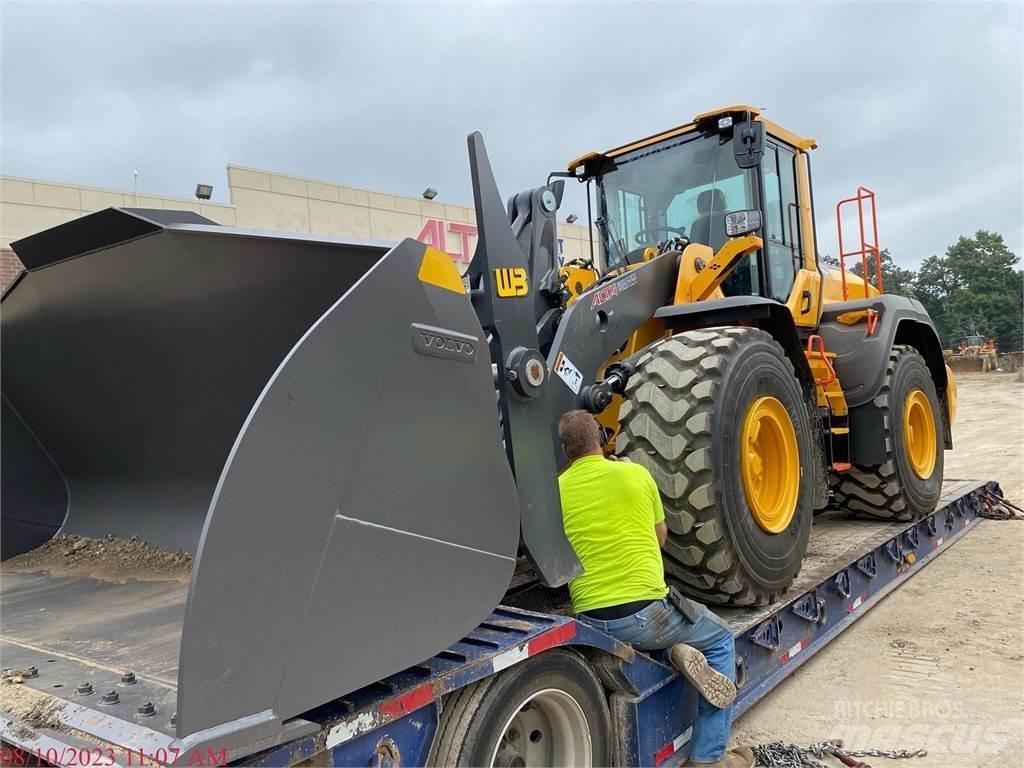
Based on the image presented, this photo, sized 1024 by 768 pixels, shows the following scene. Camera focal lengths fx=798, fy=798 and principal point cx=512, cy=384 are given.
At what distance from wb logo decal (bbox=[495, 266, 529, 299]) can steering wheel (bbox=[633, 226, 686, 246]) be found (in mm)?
2463

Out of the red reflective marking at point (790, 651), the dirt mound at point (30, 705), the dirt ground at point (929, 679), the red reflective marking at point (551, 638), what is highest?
the dirt mound at point (30, 705)

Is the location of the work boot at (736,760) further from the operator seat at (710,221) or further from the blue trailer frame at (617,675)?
the operator seat at (710,221)

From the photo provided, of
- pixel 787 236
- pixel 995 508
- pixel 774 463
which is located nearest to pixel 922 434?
pixel 995 508

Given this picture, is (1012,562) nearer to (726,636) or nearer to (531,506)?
(726,636)

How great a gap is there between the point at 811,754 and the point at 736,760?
34 cm

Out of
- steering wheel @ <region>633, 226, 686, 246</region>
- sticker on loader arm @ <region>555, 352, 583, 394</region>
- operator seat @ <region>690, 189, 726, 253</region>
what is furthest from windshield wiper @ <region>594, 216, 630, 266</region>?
sticker on loader arm @ <region>555, 352, 583, 394</region>

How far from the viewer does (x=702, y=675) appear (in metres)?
2.97

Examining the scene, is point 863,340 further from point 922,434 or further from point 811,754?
point 811,754

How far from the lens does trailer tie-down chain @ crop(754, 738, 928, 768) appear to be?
3172 mm

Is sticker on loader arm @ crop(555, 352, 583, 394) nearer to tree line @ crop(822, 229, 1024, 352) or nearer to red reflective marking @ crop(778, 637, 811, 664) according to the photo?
red reflective marking @ crop(778, 637, 811, 664)

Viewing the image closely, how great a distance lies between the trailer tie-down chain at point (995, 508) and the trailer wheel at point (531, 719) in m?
6.62

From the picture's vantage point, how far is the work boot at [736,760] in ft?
10.3

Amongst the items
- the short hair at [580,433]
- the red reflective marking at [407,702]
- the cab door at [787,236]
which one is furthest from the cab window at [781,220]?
the red reflective marking at [407,702]

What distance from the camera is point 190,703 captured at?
1624 mm
